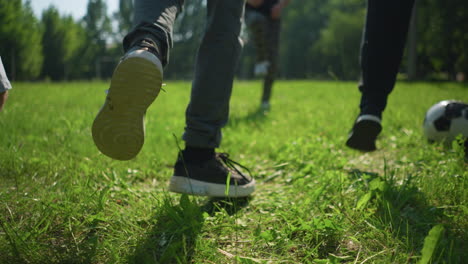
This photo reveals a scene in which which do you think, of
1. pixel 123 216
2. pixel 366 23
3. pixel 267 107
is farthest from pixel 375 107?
pixel 267 107

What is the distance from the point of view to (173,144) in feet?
8.73

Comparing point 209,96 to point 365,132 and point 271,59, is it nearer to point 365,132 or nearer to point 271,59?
point 365,132

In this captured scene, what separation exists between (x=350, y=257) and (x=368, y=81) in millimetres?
1085

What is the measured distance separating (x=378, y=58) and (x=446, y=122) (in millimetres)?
927

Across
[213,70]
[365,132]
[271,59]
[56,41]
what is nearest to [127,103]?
[213,70]

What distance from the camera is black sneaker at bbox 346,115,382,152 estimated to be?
1.71m

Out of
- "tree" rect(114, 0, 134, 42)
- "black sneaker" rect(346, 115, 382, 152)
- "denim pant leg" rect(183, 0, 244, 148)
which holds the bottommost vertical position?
"black sneaker" rect(346, 115, 382, 152)

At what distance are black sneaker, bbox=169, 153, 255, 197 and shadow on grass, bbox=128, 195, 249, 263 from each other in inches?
5.0

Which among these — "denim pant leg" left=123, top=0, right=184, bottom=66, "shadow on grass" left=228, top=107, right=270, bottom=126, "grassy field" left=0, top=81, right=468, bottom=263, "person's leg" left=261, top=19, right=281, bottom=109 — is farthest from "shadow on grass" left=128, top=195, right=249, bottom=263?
"person's leg" left=261, top=19, right=281, bottom=109

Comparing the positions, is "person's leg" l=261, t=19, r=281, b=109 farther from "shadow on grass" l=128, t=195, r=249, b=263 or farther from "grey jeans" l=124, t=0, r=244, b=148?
"shadow on grass" l=128, t=195, r=249, b=263

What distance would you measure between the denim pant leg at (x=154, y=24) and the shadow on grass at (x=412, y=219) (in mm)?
1001

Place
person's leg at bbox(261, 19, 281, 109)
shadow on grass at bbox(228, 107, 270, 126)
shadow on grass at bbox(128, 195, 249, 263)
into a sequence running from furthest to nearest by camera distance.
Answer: person's leg at bbox(261, 19, 281, 109)
shadow on grass at bbox(228, 107, 270, 126)
shadow on grass at bbox(128, 195, 249, 263)

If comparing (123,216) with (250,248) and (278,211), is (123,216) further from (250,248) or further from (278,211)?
(278,211)

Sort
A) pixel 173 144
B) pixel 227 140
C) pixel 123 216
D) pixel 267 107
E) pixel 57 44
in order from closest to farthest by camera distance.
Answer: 1. pixel 123 216
2. pixel 57 44
3. pixel 173 144
4. pixel 227 140
5. pixel 267 107
